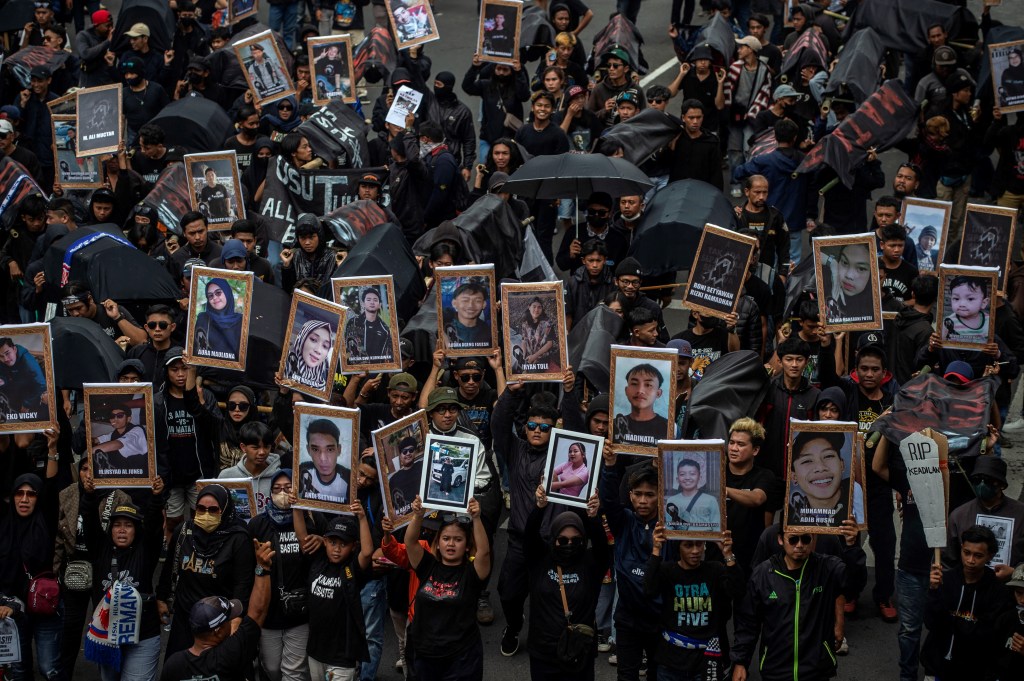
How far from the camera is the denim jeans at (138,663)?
10.8 meters

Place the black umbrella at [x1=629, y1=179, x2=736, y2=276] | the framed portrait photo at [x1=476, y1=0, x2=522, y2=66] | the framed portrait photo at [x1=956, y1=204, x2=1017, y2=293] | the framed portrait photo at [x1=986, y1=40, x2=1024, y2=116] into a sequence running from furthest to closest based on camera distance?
the framed portrait photo at [x1=476, y1=0, x2=522, y2=66] < the framed portrait photo at [x1=986, y1=40, x2=1024, y2=116] < the black umbrella at [x1=629, y1=179, x2=736, y2=276] < the framed portrait photo at [x1=956, y1=204, x2=1017, y2=293]

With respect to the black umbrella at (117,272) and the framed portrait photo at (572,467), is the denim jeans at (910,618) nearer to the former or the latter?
the framed portrait photo at (572,467)

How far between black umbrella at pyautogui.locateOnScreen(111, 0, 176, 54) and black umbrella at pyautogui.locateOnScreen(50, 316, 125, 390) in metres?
7.53

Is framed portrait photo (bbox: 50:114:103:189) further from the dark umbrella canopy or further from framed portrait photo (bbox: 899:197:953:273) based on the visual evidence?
framed portrait photo (bbox: 899:197:953:273)

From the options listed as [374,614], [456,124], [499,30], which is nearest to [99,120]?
[456,124]

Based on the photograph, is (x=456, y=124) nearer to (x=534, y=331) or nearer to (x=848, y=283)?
(x=534, y=331)

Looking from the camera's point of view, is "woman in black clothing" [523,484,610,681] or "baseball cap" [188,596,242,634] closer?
"baseball cap" [188,596,242,634]

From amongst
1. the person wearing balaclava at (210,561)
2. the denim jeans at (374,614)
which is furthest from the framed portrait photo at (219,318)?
the denim jeans at (374,614)

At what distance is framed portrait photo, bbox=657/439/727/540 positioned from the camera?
9858 millimetres

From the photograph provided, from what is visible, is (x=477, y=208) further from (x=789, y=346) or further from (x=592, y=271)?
(x=789, y=346)

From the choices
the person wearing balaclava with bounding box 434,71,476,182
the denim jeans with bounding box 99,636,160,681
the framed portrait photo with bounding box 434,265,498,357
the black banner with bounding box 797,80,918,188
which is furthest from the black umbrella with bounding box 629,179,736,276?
the denim jeans with bounding box 99,636,160,681

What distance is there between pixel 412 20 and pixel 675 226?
594 centimetres

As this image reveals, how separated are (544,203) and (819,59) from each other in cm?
365

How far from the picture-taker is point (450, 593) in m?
10.0
